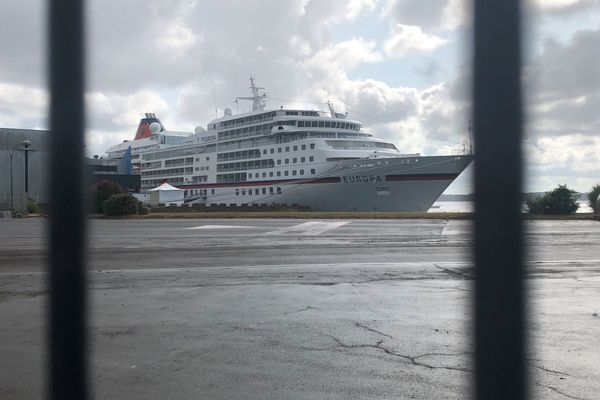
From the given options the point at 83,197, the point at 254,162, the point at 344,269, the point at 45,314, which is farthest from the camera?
the point at 254,162

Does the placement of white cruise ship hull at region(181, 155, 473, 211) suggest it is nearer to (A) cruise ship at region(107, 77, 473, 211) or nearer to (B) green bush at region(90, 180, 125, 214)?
(A) cruise ship at region(107, 77, 473, 211)

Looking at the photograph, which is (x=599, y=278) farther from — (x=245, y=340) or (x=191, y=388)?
(x=191, y=388)

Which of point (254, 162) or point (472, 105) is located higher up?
point (254, 162)

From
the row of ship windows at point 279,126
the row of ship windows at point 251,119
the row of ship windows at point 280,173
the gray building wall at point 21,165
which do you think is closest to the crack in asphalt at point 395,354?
the row of ship windows at point 280,173

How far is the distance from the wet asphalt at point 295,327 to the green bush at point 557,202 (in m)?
16.3

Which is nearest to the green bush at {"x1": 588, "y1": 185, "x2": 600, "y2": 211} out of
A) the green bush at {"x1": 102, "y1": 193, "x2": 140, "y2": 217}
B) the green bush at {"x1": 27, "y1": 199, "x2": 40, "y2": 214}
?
the green bush at {"x1": 102, "y1": 193, "x2": 140, "y2": 217}

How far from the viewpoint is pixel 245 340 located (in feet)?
16.0

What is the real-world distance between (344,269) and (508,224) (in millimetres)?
3888

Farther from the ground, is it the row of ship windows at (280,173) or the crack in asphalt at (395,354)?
the row of ship windows at (280,173)

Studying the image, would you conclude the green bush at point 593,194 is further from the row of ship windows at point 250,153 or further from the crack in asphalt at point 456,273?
the row of ship windows at point 250,153

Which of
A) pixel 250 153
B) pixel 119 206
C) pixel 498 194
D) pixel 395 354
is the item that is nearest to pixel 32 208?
pixel 119 206

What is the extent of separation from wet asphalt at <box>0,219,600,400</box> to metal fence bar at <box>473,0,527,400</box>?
6.1 inches

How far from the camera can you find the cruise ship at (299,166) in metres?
44.6

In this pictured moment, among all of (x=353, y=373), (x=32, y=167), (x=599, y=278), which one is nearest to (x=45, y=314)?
(x=353, y=373)
